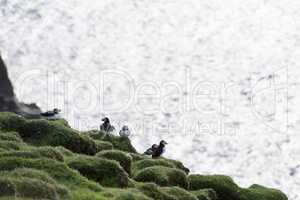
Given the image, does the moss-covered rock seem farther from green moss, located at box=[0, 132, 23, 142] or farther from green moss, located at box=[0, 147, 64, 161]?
green moss, located at box=[0, 132, 23, 142]

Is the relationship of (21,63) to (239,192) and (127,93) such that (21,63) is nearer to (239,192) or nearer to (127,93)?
(127,93)

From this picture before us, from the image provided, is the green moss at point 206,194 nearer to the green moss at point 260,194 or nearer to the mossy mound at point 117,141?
the green moss at point 260,194

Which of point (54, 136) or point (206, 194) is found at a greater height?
point (54, 136)

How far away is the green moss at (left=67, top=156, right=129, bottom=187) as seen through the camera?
2838cm

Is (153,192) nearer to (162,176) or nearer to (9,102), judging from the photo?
(162,176)

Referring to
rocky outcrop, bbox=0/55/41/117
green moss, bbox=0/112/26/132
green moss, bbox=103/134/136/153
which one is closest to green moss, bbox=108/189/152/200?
green moss, bbox=0/112/26/132

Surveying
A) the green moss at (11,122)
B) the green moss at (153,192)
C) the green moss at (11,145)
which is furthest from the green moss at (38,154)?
the green moss at (11,122)

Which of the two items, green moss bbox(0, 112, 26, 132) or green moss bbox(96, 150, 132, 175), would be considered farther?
green moss bbox(0, 112, 26, 132)

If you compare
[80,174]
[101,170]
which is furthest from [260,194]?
[80,174]

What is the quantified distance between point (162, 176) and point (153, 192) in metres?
3.48

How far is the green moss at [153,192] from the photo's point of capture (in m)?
28.4

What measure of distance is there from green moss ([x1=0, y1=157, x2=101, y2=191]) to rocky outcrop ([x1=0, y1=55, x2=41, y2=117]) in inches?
2477

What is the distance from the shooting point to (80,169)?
28.4m

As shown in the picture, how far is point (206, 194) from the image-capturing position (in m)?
33.1
